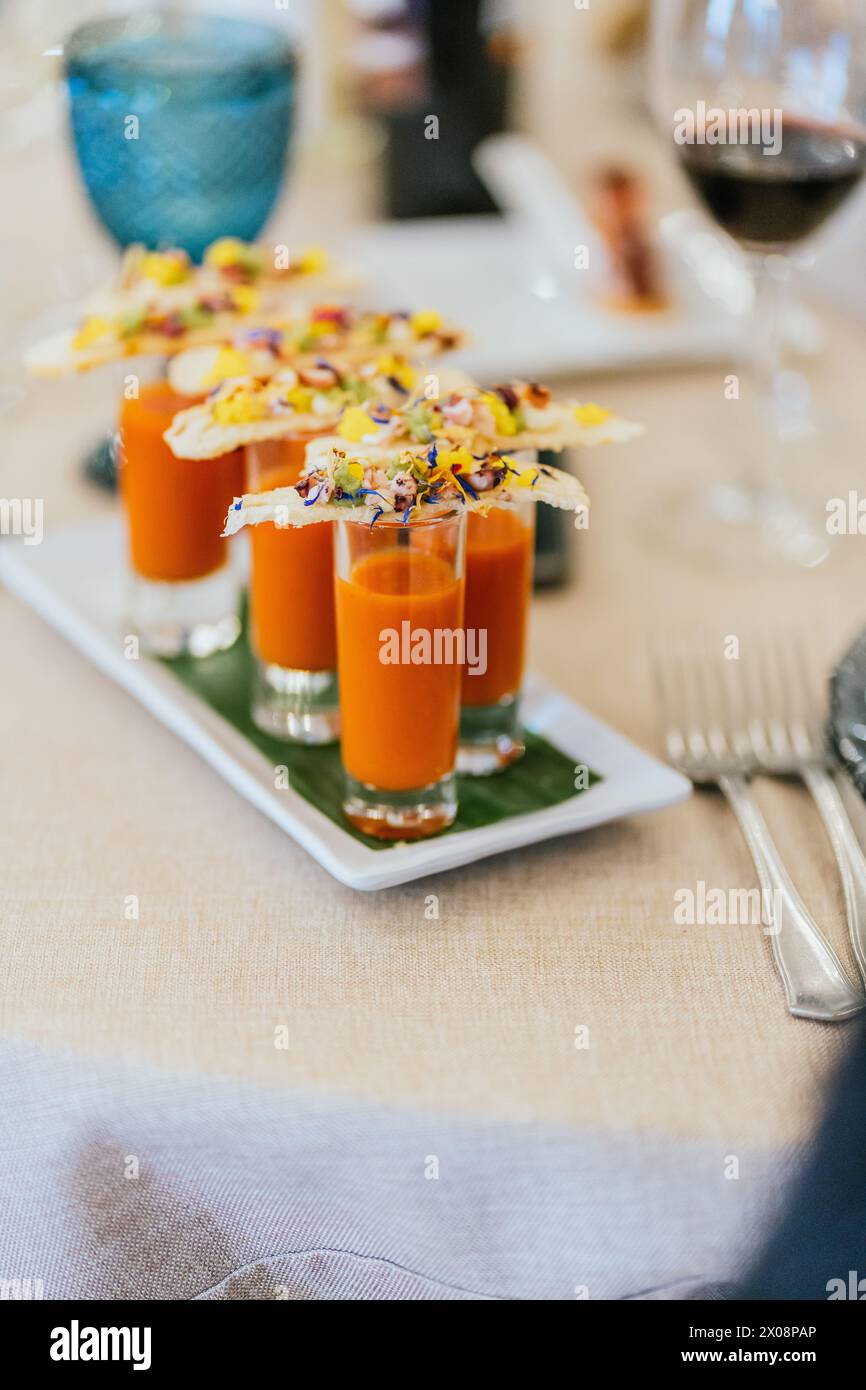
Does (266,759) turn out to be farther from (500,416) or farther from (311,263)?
(311,263)

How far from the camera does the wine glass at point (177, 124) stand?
1212 millimetres

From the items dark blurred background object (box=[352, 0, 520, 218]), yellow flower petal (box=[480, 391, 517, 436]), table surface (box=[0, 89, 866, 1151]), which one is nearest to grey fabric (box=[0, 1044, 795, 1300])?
table surface (box=[0, 89, 866, 1151])

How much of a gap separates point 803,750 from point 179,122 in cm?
78

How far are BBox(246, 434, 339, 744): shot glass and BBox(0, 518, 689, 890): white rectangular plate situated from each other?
0.12 feet

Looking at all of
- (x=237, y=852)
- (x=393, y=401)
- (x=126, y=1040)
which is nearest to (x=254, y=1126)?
(x=126, y=1040)

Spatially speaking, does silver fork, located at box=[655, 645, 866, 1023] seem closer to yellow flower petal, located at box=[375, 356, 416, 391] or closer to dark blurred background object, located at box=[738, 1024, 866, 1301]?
dark blurred background object, located at box=[738, 1024, 866, 1301]

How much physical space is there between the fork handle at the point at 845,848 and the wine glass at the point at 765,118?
0.34 metres

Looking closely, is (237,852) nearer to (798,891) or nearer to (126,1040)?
(126,1040)

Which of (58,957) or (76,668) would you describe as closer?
(58,957)

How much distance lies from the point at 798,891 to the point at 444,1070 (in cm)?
24

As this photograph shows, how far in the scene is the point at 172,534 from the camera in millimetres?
961

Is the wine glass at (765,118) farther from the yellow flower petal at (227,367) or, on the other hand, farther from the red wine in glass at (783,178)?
the yellow flower petal at (227,367)
